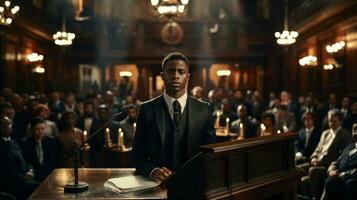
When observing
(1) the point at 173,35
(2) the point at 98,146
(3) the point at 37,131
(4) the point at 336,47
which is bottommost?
(2) the point at 98,146

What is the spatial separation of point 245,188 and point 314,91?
13.5 m

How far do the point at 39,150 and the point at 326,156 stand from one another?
4.13m

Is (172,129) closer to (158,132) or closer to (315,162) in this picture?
(158,132)

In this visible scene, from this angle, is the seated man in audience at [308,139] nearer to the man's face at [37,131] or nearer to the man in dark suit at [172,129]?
the man's face at [37,131]

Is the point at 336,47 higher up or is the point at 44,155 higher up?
the point at 336,47

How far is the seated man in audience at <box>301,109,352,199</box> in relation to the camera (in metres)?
6.75

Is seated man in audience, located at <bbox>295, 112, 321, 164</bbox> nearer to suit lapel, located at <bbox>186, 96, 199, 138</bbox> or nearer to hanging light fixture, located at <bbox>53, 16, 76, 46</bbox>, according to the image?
suit lapel, located at <bbox>186, 96, 199, 138</bbox>

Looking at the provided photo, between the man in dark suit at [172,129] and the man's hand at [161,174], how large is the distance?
13 millimetres

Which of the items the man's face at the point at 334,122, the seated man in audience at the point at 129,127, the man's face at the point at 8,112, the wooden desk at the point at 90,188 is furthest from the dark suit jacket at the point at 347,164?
the man's face at the point at 8,112

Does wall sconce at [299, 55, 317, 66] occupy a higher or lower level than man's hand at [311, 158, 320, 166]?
higher

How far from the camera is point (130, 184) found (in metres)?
2.67

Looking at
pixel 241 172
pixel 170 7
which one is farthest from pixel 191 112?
pixel 170 7

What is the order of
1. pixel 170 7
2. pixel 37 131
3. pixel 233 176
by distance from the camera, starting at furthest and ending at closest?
1. pixel 170 7
2. pixel 37 131
3. pixel 233 176

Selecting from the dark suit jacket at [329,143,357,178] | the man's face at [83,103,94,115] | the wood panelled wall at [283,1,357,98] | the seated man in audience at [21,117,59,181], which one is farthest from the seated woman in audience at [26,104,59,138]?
the wood panelled wall at [283,1,357,98]
